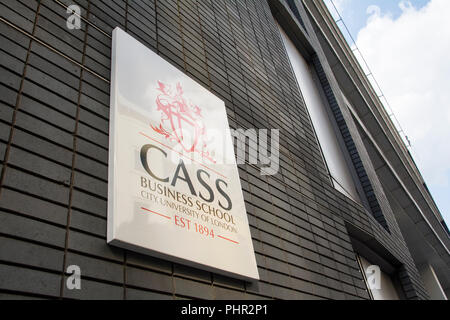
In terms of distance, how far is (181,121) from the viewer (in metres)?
A: 3.11

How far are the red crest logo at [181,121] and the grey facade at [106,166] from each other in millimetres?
455

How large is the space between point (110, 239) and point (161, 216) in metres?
0.40

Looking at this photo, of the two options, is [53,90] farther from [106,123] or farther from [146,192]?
[146,192]

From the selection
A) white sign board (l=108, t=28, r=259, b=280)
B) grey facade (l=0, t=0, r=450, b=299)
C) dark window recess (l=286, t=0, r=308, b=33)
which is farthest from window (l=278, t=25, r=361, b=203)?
white sign board (l=108, t=28, r=259, b=280)

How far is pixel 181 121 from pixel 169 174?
2.10 feet

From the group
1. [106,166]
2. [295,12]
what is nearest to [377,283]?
[106,166]

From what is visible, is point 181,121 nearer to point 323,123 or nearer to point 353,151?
point 323,123

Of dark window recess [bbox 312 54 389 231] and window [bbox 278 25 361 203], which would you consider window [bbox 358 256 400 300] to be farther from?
window [bbox 278 25 361 203]

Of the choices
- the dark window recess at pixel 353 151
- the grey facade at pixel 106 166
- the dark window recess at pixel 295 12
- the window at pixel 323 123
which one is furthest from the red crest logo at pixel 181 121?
the dark window recess at pixel 295 12

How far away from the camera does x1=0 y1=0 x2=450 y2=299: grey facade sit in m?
1.87

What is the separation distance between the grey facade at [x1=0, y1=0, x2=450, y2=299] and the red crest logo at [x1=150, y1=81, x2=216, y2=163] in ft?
1.49

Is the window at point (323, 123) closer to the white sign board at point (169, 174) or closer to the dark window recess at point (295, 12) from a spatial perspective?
the dark window recess at point (295, 12)

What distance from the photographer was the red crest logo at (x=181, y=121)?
9.63 feet
